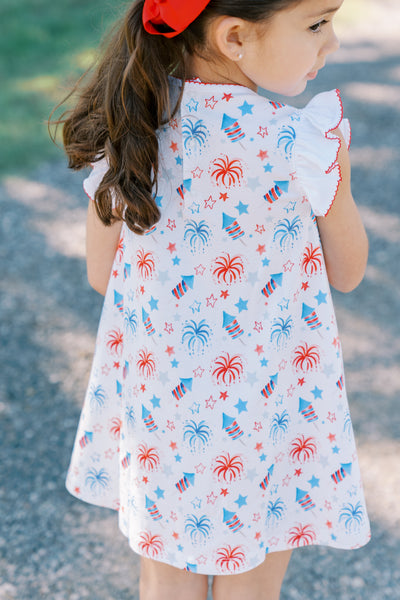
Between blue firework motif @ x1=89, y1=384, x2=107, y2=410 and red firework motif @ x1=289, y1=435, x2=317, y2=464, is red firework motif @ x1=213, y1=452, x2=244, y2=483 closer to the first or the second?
red firework motif @ x1=289, y1=435, x2=317, y2=464

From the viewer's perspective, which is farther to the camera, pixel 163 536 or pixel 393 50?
pixel 393 50

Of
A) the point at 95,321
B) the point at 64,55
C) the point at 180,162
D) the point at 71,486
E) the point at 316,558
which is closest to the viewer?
the point at 180,162

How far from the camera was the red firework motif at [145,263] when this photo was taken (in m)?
1.29

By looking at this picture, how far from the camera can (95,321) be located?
2865 millimetres

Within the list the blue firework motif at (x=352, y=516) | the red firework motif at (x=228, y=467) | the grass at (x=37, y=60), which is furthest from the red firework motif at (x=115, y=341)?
the grass at (x=37, y=60)

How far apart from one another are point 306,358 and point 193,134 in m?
0.47

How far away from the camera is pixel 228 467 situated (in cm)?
132

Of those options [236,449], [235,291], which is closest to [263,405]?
[236,449]

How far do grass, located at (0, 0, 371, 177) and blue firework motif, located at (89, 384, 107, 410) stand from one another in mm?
2253

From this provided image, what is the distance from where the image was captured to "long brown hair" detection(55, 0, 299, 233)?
1.16 meters

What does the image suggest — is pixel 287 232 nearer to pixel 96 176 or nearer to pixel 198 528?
pixel 96 176

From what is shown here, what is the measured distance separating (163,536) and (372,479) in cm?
99

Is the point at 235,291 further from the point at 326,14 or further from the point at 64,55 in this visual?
the point at 64,55

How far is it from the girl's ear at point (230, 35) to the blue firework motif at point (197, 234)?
10.6 inches
